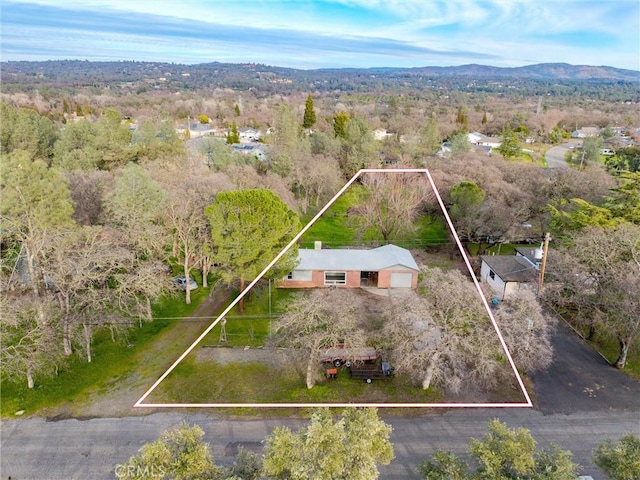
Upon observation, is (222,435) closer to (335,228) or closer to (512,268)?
(512,268)

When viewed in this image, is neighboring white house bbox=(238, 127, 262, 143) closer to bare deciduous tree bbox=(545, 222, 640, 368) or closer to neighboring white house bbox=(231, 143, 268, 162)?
neighboring white house bbox=(231, 143, 268, 162)

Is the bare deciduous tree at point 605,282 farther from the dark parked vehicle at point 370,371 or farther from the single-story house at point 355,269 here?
the dark parked vehicle at point 370,371

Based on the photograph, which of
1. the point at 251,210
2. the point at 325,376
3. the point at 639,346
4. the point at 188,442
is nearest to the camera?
the point at 188,442

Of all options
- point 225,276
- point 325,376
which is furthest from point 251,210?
→ point 325,376

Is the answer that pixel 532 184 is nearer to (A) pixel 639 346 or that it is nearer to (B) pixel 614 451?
(A) pixel 639 346

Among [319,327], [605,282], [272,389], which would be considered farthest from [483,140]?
[272,389]

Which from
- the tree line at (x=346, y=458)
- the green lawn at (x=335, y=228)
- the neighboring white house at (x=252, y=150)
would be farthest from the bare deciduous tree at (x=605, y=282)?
the neighboring white house at (x=252, y=150)
